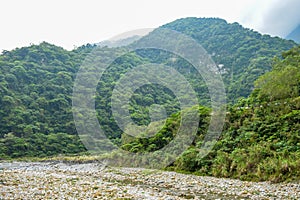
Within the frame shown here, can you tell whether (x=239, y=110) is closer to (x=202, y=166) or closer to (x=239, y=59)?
(x=202, y=166)

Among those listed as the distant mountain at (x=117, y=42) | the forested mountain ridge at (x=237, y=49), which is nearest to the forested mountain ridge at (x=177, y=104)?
the forested mountain ridge at (x=237, y=49)

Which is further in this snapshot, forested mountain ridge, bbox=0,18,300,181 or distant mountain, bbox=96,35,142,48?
distant mountain, bbox=96,35,142,48

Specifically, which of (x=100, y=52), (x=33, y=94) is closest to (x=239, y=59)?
(x=100, y=52)

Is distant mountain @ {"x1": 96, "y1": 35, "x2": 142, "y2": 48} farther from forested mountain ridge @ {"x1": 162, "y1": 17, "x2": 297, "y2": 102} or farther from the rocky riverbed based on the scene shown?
the rocky riverbed

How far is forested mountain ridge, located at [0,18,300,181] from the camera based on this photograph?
18.1 m

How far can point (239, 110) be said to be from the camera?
23.4 m

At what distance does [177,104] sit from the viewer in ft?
180

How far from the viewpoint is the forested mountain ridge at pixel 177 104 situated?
18.1m

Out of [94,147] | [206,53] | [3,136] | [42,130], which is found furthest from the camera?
[206,53]

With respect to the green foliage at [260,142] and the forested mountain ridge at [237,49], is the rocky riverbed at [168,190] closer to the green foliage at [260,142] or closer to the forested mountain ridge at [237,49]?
the green foliage at [260,142]

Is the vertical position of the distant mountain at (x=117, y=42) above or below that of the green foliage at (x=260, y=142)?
above

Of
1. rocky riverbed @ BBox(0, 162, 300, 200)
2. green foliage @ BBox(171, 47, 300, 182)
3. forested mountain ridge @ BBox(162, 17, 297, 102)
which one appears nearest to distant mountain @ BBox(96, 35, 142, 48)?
forested mountain ridge @ BBox(162, 17, 297, 102)

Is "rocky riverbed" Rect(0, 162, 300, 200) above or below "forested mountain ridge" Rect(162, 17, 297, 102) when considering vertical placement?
below

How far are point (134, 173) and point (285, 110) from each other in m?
11.1
